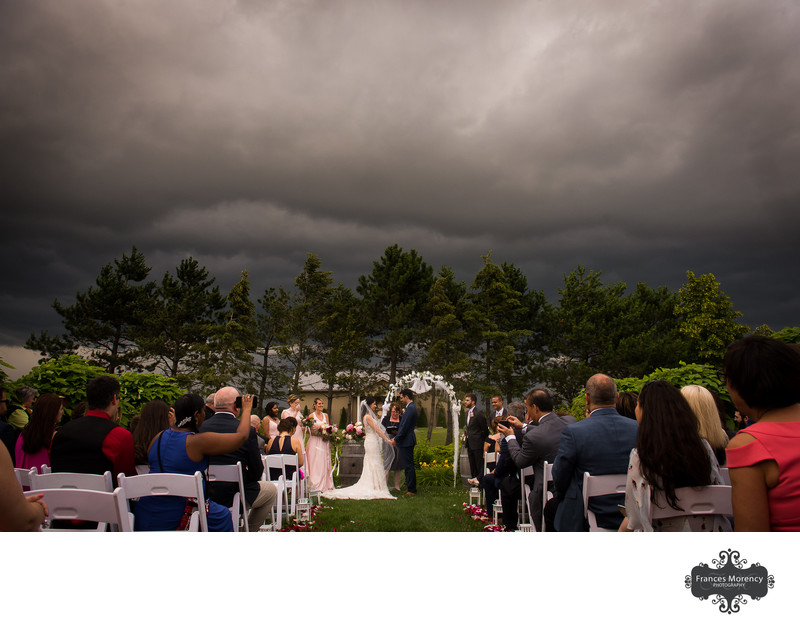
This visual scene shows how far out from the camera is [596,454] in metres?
3.62

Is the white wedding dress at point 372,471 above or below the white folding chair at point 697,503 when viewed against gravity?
below

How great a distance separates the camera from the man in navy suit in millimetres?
3496

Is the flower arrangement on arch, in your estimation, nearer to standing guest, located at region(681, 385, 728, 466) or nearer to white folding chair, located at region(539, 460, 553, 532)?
white folding chair, located at region(539, 460, 553, 532)

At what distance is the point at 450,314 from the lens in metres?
26.3

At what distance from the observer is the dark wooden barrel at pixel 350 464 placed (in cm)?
1273

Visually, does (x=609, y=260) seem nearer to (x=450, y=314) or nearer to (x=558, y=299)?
(x=450, y=314)

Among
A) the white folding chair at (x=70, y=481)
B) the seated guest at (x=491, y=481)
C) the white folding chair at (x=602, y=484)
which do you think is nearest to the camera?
the white folding chair at (x=70, y=481)

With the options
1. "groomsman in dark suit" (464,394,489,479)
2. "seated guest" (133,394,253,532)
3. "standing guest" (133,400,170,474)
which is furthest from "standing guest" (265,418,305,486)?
"groomsman in dark suit" (464,394,489,479)

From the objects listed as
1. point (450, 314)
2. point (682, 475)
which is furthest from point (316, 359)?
point (682, 475)

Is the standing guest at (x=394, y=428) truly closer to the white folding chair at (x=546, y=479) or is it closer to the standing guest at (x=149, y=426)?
the white folding chair at (x=546, y=479)

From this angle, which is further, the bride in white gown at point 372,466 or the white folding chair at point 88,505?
the bride in white gown at point 372,466

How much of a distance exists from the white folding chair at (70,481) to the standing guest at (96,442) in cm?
38

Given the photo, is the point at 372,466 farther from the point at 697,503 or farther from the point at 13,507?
the point at 13,507

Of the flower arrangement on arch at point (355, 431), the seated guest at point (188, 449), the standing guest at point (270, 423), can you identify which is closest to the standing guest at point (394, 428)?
the flower arrangement on arch at point (355, 431)
